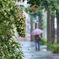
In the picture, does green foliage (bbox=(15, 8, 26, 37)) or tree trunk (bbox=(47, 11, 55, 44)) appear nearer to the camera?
green foliage (bbox=(15, 8, 26, 37))

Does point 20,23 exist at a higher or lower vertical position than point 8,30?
higher

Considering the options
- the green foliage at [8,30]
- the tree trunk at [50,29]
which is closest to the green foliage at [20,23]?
the green foliage at [8,30]

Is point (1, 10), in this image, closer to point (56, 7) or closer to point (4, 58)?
point (4, 58)

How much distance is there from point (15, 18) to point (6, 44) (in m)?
0.77

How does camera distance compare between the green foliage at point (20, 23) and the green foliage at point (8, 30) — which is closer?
the green foliage at point (8, 30)

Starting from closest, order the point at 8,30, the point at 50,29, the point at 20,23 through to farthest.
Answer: the point at 8,30
the point at 20,23
the point at 50,29

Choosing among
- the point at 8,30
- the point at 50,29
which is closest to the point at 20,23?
the point at 8,30

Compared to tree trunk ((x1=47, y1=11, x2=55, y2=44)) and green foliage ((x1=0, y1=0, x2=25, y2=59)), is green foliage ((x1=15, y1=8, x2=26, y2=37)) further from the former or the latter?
tree trunk ((x1=47, y1=11, x2=55, y2=44))

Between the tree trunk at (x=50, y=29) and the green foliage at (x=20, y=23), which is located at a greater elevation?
the green foliage at (x=20, y=23)

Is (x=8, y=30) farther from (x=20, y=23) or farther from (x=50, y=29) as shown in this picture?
(x=50, y=29)

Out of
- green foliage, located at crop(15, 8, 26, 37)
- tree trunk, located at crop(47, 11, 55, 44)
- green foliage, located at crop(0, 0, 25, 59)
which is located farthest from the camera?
tree trunk, located at crop(47, 11, 55, 44)

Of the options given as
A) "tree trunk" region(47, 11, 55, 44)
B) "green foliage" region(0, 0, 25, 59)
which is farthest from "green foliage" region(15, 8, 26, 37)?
"tree trunk" region(47, 11, 55, 44)

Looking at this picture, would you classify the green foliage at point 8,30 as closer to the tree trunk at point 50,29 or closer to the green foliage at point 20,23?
the green foliage at point 20,23

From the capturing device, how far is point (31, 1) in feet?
39.6
